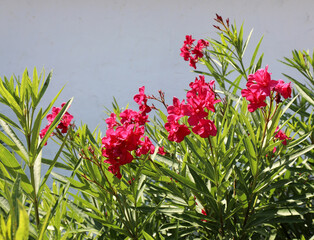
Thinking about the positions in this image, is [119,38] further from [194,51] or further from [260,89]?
[260,89]

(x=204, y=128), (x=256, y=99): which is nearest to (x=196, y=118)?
(x=204, y=128)

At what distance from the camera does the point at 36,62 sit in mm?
3959

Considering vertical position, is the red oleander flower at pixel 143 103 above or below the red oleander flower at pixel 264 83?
above

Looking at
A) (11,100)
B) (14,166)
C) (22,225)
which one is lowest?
(22,225)

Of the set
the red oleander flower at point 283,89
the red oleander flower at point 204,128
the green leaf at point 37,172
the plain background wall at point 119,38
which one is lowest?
the green leaf at point 37,172

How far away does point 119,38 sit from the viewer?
3.74 m

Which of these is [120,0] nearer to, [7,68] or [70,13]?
[70,13]

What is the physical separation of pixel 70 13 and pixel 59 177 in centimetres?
323

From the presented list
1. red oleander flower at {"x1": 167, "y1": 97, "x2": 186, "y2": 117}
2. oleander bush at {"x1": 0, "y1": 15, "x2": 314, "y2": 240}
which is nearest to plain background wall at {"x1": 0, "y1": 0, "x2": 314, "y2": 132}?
oleander bush at {"x1": 0, "y1": 15, "x2": 314, "y2": 240}

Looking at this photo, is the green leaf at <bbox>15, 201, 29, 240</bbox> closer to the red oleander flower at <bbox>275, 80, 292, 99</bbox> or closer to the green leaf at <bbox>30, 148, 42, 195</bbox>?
the green leaf at <bbox>30, 148, 42, 195</bbox>

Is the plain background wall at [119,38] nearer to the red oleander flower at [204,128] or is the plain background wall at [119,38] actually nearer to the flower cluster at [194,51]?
the flower cluster at [194,51]

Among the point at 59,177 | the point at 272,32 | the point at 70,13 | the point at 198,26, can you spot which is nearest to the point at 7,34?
the point at 70,13

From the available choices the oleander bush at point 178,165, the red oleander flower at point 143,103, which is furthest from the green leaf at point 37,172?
the red oleander flower at point 143,103

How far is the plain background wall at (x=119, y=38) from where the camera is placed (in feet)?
10.8
